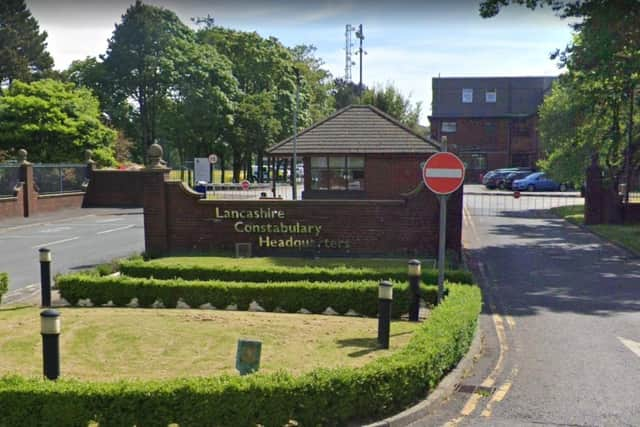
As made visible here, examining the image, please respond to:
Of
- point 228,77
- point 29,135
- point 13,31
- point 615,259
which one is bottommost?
point 615,259

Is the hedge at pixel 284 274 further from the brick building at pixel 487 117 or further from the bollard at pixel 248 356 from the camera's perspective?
the brick building at pixel 487 117

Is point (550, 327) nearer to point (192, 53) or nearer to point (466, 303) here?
point (466, 303)

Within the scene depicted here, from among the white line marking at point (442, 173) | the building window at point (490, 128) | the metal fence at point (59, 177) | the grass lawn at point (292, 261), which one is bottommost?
the grass lawn at point (292, 261)

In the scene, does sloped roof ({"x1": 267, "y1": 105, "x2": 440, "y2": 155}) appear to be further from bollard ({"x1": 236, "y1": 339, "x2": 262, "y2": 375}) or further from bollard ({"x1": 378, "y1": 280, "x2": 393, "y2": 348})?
bollard ({"x1": 236, "y1": 339, "x2": 262, "y2": 375})

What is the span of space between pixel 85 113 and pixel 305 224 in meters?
28.1

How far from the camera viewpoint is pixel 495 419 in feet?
21.5

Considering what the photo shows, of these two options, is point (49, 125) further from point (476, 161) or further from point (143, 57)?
point (476, 161)

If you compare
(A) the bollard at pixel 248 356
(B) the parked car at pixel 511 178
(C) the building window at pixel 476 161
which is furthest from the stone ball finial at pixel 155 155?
(C) the building window at pixel 476 161

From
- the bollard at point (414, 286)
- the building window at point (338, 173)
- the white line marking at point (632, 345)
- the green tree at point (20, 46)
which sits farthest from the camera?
the green tree at point (20, 46)

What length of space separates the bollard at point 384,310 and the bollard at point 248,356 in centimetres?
233

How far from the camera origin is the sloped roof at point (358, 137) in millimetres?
27922

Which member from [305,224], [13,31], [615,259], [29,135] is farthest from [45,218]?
[13,31]

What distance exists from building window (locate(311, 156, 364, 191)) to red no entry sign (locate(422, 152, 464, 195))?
18.6m

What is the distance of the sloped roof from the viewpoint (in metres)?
27.9
